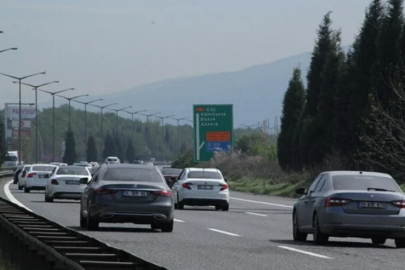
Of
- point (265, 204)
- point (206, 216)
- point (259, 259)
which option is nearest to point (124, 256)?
point (259, 259)

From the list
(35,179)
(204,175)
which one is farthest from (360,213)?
(35,179)

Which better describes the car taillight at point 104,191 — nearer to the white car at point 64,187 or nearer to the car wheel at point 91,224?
the car wheel at point 91,224

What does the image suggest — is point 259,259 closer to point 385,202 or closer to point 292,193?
point 385,202

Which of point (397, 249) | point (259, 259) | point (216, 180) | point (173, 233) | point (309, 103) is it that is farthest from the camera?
point (309, 103)

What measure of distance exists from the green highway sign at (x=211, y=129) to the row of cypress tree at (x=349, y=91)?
364 cm

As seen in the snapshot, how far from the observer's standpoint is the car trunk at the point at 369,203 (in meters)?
23.5

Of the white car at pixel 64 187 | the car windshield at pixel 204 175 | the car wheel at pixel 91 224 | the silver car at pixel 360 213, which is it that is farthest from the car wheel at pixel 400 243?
the white car at pixel 64 187

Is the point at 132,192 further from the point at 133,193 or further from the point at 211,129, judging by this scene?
the point at 211,129

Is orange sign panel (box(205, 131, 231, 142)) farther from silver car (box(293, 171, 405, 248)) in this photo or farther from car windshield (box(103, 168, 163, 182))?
silver car (box(293, 171, 405, 248))

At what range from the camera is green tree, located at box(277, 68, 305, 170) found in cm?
7906

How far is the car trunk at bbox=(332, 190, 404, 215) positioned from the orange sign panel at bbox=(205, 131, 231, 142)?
181ft

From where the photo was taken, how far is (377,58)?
194 ft

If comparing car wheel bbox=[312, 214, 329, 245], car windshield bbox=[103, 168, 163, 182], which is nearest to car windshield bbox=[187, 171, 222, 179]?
car windshield bbox=[103, 168, 163, 182]

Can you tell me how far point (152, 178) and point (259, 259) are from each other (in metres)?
8.13
